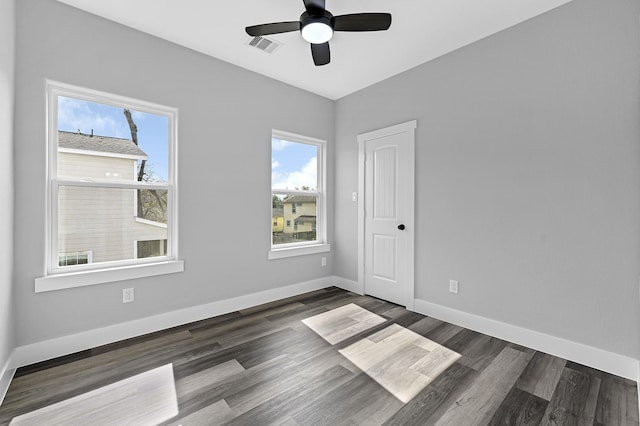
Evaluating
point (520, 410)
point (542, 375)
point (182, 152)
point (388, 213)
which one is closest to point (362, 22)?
point (182, 152)

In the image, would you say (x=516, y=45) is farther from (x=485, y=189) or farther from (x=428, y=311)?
(x=428, y=311)

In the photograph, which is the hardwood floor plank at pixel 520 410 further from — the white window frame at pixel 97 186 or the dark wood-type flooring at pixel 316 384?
the white window frame at pixel 97 186

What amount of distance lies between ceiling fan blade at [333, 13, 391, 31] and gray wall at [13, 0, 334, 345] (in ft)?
5.36

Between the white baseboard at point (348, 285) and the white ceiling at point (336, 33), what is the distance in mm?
2765

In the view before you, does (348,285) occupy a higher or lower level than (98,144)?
lower

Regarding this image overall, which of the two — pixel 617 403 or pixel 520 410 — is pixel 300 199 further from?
pixel 617 403

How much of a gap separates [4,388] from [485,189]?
3.99 meters

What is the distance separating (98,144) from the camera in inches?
100

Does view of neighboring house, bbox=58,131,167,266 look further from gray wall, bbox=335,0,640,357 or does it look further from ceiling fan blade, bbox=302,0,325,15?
gray wall, bbox=335,0,640,357

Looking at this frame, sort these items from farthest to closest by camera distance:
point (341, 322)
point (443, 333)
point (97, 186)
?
point (341, 322)
point (443, 333)
point (97, 186)

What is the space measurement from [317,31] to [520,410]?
9.32 feet

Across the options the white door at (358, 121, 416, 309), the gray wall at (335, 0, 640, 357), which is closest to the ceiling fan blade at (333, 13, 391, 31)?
the gray wall at (335, 0, 640, 357)

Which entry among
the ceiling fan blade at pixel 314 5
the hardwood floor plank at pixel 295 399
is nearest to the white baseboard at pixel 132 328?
the hardwood floor plank at pixel 295 399

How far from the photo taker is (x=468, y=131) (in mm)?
2906
